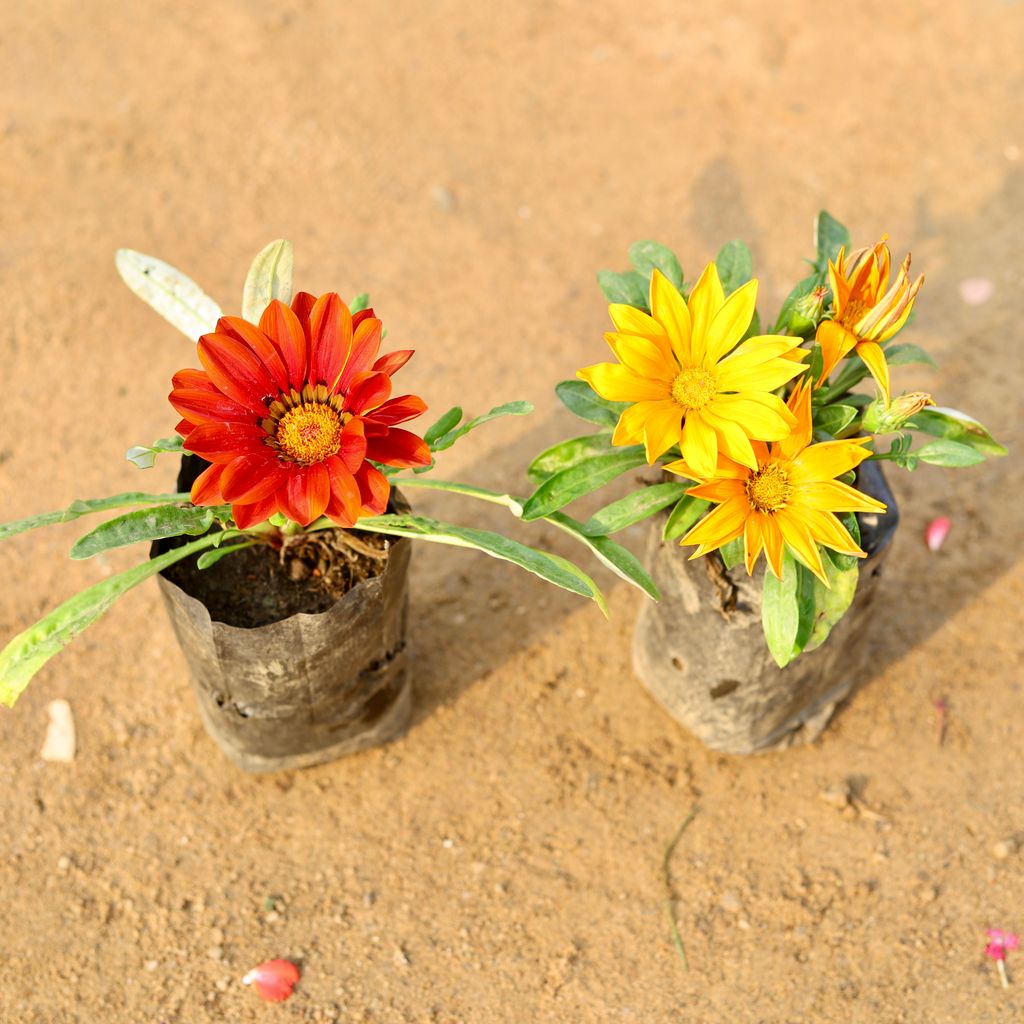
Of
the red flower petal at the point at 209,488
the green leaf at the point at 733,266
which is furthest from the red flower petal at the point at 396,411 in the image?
the green leaf at the point at 733,266

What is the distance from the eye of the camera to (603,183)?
3.58 meters

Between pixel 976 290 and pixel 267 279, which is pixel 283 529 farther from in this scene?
pixel 976 290

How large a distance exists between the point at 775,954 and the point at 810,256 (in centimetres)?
202

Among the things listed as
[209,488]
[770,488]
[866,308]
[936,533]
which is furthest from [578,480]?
[936,533]

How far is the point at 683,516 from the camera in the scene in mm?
1968

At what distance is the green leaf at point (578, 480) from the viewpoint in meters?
1.94

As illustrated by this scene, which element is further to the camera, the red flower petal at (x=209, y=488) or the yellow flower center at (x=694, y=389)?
the yellow flower center at (x=694, y=389)

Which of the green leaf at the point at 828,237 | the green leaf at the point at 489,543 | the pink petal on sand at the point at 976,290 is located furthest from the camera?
the pink petal on sand at the point at 976,290

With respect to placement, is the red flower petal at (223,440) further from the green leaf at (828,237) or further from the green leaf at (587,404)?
the green leaf at (828,237)

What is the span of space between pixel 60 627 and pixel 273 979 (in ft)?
2.51

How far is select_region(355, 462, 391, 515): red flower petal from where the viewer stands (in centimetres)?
161

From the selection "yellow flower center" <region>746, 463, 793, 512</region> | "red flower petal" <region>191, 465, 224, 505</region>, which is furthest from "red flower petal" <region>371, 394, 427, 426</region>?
"yellow flower center" <region>746, 463, 793, 512</region>

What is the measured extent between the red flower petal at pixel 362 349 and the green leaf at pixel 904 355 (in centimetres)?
95

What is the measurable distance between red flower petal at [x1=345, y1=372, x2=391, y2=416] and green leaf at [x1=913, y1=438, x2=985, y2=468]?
2.92ft
